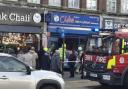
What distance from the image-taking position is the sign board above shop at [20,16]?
96.3 feet

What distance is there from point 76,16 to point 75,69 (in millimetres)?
9134

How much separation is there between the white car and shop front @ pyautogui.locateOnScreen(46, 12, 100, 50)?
19082mm

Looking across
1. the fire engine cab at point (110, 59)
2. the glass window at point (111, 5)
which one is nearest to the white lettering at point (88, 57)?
the fire engine cab at point (110, 59)

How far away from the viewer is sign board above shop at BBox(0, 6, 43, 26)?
96.3 ft

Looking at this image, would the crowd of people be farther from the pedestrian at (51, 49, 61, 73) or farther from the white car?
the white car

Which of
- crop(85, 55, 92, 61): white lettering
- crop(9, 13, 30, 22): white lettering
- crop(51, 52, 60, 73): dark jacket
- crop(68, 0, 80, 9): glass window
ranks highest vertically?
crop(68, 0, 80, 9): glass window

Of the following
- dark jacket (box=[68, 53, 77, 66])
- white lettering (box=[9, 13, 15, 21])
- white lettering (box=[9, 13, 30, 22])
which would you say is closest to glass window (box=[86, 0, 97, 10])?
white lettering (box=[9, 13, 30, 22])

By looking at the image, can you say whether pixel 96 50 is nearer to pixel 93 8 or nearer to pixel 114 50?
pixel 114 50

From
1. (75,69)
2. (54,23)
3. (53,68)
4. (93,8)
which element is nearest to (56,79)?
(53,68)

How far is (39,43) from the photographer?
30.9 metres

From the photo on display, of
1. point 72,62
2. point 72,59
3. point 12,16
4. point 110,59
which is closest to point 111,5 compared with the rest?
point 12,16

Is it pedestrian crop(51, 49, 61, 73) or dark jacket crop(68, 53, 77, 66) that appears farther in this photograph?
dark jacket crop(68, 53, 77, 66)

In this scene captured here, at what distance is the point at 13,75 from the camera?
1190 centimetres

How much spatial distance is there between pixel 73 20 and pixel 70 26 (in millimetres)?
530
